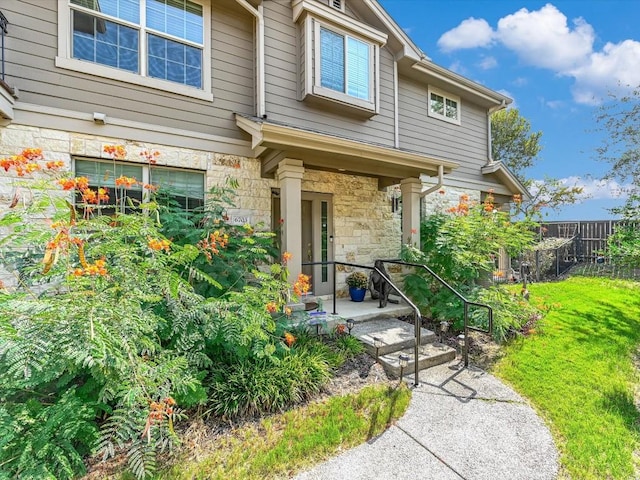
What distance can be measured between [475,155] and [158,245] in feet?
30.4

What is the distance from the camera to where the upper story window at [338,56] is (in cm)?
574

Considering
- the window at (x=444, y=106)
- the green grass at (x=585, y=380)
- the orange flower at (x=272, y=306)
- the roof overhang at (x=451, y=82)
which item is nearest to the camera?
the green grass at (x=585, y=380)

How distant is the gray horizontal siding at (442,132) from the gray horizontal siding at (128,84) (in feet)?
13.1

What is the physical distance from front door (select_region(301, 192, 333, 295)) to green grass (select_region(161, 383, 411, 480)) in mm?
3298

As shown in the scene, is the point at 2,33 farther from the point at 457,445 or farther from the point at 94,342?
the point at 457,445

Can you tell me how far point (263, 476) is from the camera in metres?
2.25

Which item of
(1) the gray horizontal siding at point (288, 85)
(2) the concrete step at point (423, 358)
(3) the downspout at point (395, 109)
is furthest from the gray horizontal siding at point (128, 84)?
(2) the concrete step at point (423, 358)

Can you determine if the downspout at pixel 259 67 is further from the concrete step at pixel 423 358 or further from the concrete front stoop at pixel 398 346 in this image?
the concrete step at pixel 423 358

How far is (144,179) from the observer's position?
4.66 meters

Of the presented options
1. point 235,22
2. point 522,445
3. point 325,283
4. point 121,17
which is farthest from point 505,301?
point 121,17

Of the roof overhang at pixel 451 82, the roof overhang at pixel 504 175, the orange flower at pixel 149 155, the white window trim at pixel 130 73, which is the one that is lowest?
the orange flower at pixel 149 155

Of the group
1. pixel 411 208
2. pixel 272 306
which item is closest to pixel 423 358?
pixel 272 306

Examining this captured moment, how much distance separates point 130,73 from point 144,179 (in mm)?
1588

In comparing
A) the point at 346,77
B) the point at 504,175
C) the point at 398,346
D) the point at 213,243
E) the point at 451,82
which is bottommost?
the point at 398,346
